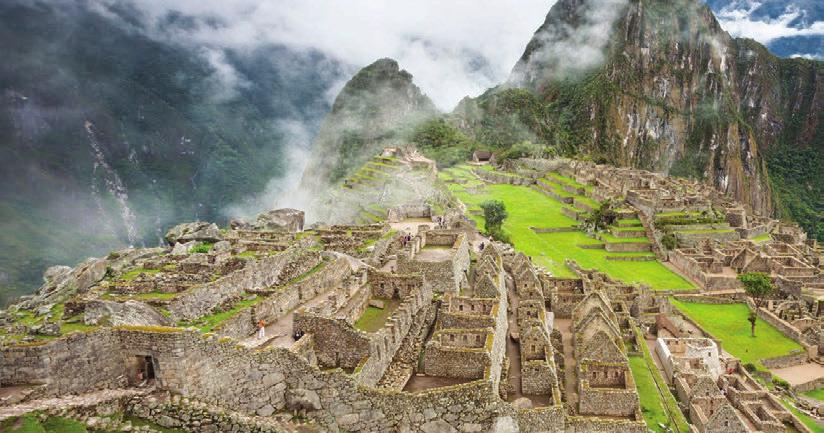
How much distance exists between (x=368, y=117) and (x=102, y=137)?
9513cm

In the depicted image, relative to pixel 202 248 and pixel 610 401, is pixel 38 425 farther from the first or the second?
pixel 610 401

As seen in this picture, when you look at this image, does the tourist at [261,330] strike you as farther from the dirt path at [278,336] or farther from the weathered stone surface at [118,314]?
the weathered stone surface at [118,314]

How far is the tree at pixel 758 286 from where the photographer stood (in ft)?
160

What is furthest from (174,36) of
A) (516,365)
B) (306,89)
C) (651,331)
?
(651,331)

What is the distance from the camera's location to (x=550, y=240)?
64188mm

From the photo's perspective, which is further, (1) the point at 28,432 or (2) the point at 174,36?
(2) the point at 174,36

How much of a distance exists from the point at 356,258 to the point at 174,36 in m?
23.6

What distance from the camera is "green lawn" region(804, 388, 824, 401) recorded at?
35000 millimetres

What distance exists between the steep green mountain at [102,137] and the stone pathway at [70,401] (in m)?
13.7

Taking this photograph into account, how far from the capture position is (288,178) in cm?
5319

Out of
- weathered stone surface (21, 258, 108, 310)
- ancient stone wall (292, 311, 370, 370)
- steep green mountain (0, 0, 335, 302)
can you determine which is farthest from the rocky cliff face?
ancient stone wall (292, 311, 370, 370)

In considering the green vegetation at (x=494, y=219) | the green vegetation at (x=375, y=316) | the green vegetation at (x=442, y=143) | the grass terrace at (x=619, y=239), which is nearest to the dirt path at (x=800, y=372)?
the green vegetation at (x=494, y=219)

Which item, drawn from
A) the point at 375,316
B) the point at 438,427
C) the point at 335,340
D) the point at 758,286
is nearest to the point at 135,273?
the point at 335,340

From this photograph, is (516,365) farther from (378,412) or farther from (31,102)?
(31,102)
